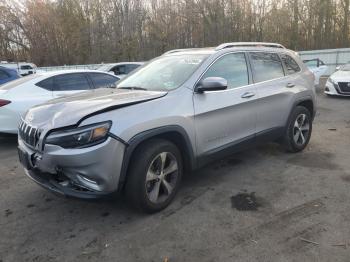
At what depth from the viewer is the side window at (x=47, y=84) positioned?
22.4 ft

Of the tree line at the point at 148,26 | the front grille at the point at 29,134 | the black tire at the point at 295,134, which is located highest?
the tree line at the point at 148,26

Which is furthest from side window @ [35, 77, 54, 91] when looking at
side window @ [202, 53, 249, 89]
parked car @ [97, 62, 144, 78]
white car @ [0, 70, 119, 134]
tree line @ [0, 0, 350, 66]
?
tree line @ [0, 0, 350, 66]

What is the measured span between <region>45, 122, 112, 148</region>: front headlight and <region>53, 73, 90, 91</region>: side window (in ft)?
13.5

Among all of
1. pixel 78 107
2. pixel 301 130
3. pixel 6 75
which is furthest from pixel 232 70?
pixel 6 75

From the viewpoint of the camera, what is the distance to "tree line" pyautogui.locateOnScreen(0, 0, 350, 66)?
27.5m

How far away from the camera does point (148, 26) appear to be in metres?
32.2

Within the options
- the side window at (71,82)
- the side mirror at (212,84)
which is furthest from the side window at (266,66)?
the side window at (71,82)

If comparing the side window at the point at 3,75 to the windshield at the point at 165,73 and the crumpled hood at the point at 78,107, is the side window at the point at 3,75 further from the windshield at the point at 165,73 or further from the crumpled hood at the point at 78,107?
the crumpled hood at the point at 78,107

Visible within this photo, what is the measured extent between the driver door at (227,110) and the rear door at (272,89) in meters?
0.18

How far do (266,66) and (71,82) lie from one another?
4.16 meters

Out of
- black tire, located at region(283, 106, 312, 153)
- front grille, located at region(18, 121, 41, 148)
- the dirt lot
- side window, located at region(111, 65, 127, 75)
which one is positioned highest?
side window, located at region(111, 65, 127, 75)

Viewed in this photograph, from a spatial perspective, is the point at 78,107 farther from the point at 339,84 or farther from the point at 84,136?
the point at 339,84

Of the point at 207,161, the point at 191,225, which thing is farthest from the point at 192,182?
the point at 191,225

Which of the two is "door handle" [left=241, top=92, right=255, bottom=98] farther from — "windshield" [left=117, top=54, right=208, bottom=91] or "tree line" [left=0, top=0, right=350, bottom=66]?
"tree line" [left=0, top=0, right=350, bottom=66]
